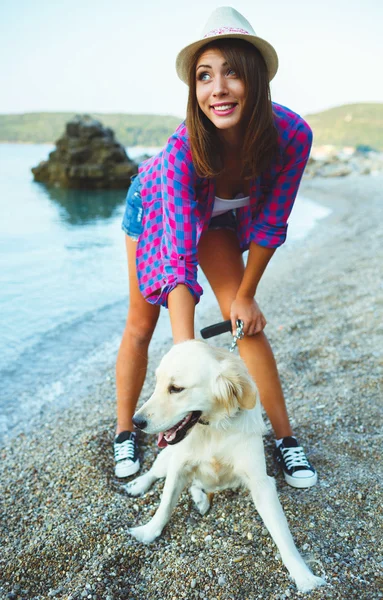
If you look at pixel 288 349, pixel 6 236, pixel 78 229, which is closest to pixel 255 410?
pixel 288 349

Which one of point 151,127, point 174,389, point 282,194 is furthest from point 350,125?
point 174,389

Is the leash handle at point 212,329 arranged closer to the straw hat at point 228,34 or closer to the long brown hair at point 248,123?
the long brown hair at point 248,123

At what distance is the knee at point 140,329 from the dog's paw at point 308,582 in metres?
1.50

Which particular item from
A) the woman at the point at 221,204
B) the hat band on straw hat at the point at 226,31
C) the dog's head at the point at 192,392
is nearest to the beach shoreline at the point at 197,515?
the woman at the point at 221,204

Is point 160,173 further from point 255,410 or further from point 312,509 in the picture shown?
point 312,509

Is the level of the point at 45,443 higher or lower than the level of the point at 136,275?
lower

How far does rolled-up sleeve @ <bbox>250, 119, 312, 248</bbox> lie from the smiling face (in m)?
0.32

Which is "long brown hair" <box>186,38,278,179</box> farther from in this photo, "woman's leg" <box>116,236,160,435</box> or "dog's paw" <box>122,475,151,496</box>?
"dog's paw" <box>122,475,151,496</box>

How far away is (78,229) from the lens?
46.4 ft

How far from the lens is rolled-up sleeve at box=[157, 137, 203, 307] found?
7.27 ft

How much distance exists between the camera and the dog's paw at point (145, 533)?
2.21m

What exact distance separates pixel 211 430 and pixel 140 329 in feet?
2.97

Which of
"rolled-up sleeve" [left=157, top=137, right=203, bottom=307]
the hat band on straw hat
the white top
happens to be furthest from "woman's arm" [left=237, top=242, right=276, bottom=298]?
the hat band on straw hat

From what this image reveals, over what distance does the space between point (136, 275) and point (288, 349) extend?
7.31ft
